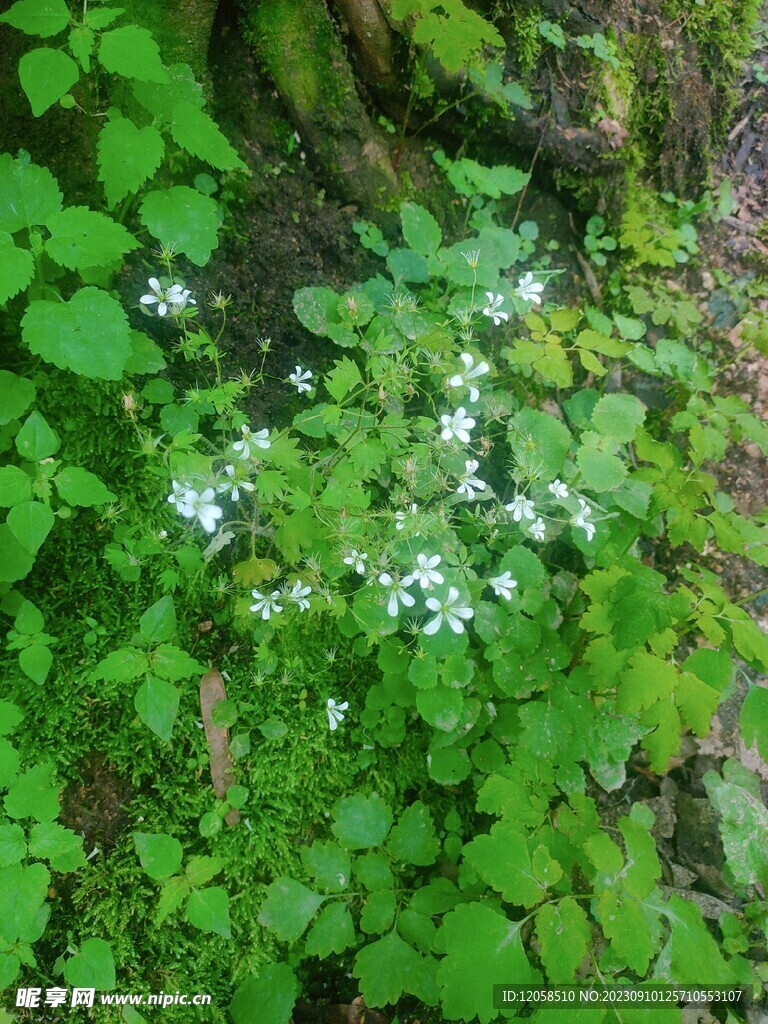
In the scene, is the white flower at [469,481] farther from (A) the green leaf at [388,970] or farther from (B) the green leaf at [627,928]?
(A) the green leaf at [388,970]

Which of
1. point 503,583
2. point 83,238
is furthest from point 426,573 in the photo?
point 83,238

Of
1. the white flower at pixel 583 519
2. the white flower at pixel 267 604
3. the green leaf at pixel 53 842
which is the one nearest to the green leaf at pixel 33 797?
the green leaf at pixel 53 842

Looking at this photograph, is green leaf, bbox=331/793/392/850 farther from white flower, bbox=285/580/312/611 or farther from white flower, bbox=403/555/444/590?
white flower, bbox=403/555/444/590

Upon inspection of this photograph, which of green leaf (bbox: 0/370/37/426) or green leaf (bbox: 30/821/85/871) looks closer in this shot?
green leaf (bbox: 30/821/85/871)

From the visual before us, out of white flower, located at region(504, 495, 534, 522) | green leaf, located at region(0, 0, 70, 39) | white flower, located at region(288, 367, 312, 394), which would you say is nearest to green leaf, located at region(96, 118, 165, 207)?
green leaf, located at region(0, 0, 70, 39)

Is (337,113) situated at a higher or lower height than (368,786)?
higher

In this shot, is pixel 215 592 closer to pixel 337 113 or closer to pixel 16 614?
pixel 16 614

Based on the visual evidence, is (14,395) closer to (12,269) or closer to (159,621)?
(12,269)

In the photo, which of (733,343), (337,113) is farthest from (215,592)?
(733,343)
